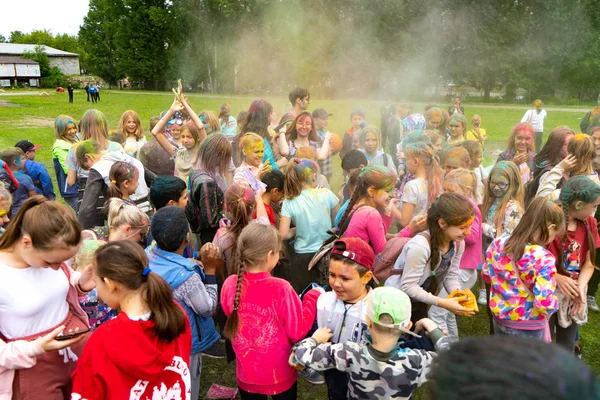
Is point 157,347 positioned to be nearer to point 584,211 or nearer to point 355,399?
point 355,399

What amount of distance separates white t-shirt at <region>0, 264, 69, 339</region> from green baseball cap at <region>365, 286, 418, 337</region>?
1484mm

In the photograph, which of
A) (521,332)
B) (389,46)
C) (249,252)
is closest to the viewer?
(249,252)

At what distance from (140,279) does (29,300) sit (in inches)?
21.5

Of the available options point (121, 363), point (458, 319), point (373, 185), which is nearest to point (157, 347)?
point (121, 363)

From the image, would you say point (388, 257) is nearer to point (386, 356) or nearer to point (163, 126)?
point (386, 356)

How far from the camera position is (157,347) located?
1.87m

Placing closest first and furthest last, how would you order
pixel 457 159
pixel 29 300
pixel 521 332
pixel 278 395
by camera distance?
pixel 29 300 < pixel 278 395 < pixel 521 332 < pixel 457 159

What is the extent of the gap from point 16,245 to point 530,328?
2815mm

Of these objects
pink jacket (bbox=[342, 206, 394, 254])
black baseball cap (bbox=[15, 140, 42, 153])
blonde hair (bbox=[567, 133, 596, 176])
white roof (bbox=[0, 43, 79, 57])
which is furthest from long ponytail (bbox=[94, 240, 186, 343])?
white roof (bbox=[0, 43, 79, 57])

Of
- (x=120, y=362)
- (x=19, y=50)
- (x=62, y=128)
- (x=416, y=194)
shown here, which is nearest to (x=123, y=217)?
(x=120, y=362)

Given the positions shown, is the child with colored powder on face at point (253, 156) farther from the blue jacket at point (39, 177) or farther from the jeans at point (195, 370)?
the blue jacket at point (39, 177)

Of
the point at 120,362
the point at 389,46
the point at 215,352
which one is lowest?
the point at 215,352

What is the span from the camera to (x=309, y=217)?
3.65 m

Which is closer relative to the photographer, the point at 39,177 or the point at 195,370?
the point at 195,370
